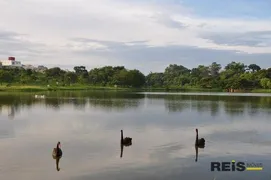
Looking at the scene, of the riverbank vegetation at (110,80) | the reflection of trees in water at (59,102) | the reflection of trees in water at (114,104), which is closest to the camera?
the reflection of trees in water at (59,102)

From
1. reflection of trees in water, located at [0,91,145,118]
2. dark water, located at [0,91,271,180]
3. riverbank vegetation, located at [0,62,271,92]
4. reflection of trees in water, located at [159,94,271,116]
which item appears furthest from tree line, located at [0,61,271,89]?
dark water, located at [0,91,271,180]

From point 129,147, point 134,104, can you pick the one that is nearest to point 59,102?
point 134,104

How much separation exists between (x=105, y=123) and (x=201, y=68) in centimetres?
15853

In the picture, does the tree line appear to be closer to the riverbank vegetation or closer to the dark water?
the riverbank vegetation

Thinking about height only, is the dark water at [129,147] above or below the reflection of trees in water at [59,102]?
below

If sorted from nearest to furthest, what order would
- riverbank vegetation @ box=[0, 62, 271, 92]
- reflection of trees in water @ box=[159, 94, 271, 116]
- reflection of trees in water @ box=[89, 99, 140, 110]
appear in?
reflection of trees in water @ box=[159, 94, 271, 116] < reflection of trees in water @ box=[89, 99, 140, 110] < riverbank vegetation @ box=[0, 62, 271, 92]

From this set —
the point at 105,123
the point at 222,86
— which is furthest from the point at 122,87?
the point at 105,123

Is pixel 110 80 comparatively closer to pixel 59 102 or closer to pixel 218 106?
pixel 59 102

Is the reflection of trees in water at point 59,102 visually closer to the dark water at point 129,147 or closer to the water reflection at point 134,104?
the water reflection at point 134,104

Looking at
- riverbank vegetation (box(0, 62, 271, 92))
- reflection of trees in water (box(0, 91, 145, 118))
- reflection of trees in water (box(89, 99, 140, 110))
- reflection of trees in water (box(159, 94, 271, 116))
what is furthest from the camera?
riverbank vegetation (box(0, 62, 271, 92))

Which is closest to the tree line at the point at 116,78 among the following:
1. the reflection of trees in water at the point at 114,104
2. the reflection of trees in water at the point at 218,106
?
the reflection of trees in water at the point at 114,104

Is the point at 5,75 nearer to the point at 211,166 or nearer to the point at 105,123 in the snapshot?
the point at 105,123

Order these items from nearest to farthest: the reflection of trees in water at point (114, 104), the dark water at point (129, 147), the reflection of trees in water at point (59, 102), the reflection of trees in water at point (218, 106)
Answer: the dark water at point (129, 147) → the reflection of trees in water at point (218, 106) → the reflection of trees in water at point (59, 102) → the reflection of trees in water at point (114, 104)

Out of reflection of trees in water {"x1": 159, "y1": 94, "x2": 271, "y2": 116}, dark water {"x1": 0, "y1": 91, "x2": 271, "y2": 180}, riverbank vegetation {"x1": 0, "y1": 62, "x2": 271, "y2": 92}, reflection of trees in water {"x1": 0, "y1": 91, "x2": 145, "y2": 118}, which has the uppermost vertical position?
riverbank vegetation {"x1": 0, "y1": 62, "x2": 271, "y2": 92}
